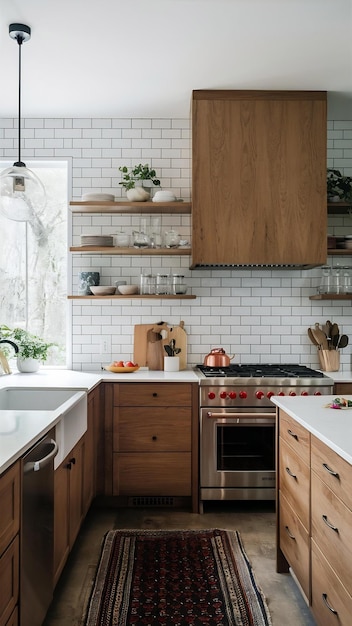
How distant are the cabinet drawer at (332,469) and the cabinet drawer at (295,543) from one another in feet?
1.18

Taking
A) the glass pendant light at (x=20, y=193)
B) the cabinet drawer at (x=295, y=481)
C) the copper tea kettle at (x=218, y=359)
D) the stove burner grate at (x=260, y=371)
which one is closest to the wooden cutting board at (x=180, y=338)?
the stove burner grate at (x=260, y=371)

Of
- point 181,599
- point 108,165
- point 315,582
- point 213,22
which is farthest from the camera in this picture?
point 108,165

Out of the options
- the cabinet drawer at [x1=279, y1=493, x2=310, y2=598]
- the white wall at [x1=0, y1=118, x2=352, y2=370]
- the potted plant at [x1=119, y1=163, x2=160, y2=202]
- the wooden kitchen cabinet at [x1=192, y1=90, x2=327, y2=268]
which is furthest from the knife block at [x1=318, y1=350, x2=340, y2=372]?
the potted plant at [x1=119, y1=163, x2=160, y2=202]

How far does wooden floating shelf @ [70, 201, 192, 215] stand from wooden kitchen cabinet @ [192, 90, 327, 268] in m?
0.24

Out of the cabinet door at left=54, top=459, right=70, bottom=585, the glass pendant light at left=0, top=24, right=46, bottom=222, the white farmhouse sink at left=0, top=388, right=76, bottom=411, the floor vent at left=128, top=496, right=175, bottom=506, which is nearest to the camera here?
the cabinet door at left=54, top=459, right=70, bottom=585

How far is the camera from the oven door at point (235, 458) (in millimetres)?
3678

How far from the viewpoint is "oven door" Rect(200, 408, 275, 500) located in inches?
145

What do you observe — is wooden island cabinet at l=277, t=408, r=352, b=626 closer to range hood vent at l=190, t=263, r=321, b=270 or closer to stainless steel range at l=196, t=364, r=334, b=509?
stainless steel range at l=196, t=364, r=334, b=509

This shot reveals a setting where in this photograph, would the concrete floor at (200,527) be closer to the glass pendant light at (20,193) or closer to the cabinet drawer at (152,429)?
the cabinet drawer at (152,429)

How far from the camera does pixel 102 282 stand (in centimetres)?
433

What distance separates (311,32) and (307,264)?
1.56 metres

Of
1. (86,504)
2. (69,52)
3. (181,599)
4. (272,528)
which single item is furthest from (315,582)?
(69,52)

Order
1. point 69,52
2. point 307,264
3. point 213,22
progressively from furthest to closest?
point 307,264 → point 69,52 → point 213,22

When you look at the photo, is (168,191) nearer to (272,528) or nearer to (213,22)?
(213,22)
